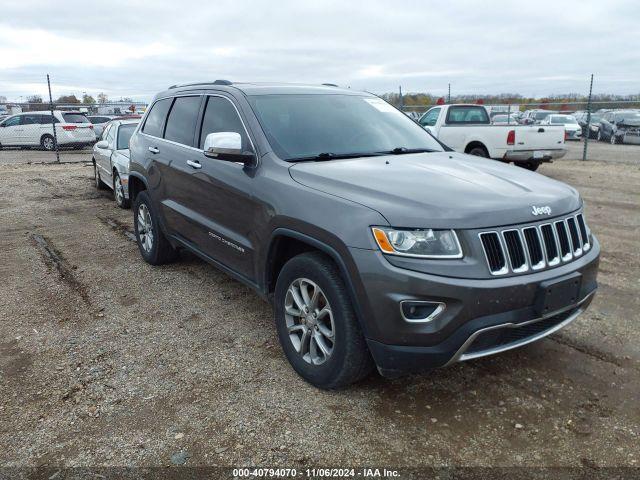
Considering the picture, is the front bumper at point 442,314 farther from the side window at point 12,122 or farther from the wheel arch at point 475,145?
the side window at point 12,122

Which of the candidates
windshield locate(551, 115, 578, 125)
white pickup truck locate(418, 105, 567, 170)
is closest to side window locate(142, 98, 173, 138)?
white pickup truck locate(418, 105, 567, 170)

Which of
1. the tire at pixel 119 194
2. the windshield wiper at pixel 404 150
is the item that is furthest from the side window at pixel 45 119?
the windshield wiper at pixel 404 150

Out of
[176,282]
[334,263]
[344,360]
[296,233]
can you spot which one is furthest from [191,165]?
[344,360]

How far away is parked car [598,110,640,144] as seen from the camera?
74.6 ft

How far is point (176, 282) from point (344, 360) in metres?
2.81

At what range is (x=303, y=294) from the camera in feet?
10.7

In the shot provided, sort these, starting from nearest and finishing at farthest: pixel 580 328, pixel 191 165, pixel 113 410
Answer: pixel 113 410 → pixel 580 328 → pixel 191 165

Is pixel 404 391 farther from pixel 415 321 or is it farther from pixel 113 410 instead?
pixel 113 410

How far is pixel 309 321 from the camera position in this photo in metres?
3.25

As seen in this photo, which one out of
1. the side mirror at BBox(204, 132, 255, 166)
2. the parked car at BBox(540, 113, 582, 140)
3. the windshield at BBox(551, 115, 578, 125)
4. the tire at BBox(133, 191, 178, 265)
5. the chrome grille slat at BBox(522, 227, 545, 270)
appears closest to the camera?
the chrome grille slat at BBox(522, 227, 545, 270)

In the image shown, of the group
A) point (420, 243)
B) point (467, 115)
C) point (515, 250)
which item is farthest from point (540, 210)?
point (467, 115)

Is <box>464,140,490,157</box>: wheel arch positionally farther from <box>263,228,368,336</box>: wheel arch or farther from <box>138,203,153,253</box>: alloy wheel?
<box>263,228,368,336</box>: wheel arch

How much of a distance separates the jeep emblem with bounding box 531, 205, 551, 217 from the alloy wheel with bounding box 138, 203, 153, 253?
3.96 metres

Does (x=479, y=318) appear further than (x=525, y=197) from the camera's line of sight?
No
